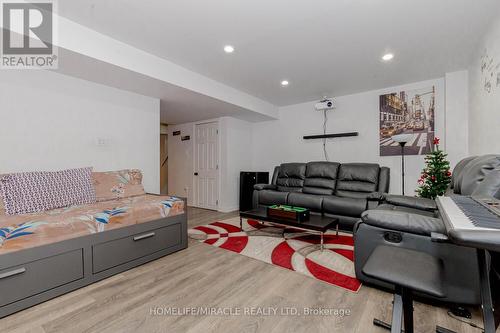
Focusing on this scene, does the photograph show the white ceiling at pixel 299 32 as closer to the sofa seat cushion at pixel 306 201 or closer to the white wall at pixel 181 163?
the sofa seat cushion at pixel 306 201

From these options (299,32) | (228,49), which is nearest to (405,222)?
(299,32)

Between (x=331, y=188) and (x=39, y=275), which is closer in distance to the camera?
(x=39, y=275)

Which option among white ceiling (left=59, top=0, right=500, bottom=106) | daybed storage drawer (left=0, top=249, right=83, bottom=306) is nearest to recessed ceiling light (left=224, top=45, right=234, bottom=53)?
white ceiling (left=59, top=0, right=500, bottom=106)

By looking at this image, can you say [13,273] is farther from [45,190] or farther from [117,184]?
[117,184]

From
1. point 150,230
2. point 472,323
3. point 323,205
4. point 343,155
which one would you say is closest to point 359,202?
point 323,205

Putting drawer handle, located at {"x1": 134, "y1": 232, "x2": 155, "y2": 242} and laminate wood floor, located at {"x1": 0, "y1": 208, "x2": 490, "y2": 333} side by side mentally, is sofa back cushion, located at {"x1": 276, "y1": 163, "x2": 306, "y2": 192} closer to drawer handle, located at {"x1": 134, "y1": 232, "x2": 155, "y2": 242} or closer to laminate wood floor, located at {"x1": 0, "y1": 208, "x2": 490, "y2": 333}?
laminate wood floor, located at {"x1": 0, "y1": 208, "x2": 490, "y2": 333}

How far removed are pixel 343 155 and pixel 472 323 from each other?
3.24 meters

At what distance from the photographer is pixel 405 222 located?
159cm

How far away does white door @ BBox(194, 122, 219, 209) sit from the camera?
4.93 meters

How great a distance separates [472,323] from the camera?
1.41 meters

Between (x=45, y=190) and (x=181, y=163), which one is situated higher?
(x=181, y=163)

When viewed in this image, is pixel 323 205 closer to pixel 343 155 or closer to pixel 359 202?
pixel 359 202

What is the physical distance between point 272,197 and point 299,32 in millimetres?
2552

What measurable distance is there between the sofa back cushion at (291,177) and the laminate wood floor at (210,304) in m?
2.30
